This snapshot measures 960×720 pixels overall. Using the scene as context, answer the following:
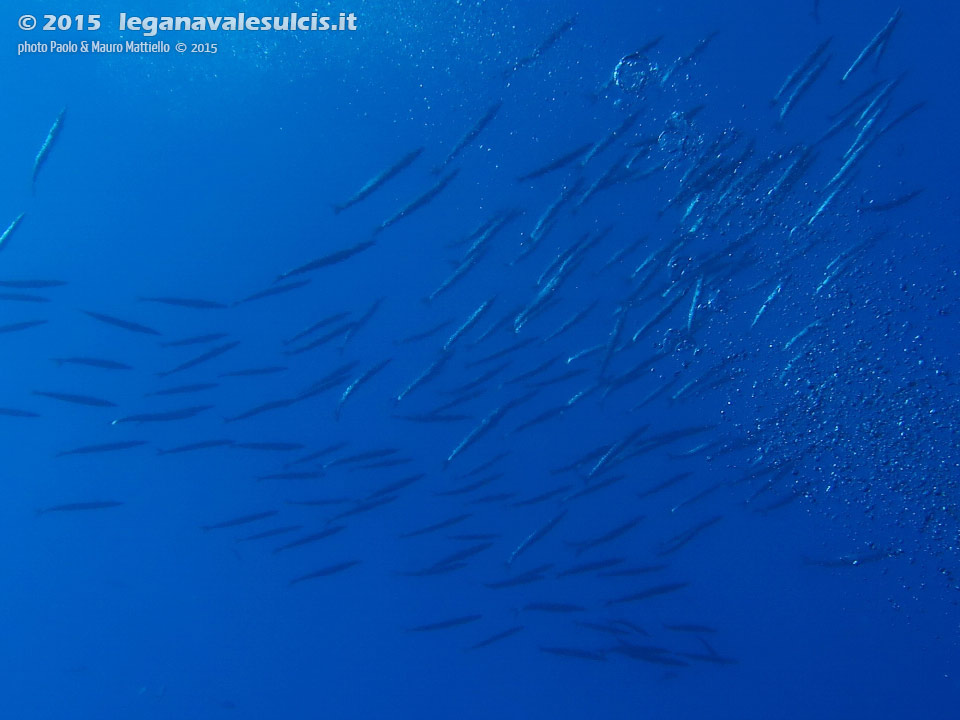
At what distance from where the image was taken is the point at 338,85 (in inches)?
104

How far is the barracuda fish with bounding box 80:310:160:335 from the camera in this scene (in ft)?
8.73

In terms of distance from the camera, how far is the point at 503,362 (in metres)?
2.65

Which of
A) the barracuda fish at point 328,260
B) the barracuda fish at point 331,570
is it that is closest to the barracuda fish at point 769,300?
the barracuda fish at point 328,260

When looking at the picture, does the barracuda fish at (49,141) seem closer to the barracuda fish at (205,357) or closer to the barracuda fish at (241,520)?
the barracuda fish at (205,357)

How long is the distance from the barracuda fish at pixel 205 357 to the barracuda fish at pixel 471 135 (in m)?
1.08

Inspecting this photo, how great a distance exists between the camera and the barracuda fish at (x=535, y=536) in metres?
2.69

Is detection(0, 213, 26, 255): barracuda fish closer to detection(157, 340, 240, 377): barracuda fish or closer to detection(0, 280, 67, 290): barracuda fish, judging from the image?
detection(0, 280, 67, 290): barracuda fish

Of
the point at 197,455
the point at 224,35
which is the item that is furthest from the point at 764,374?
the point at 224,35

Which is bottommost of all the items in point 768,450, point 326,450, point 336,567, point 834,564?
point 834,564

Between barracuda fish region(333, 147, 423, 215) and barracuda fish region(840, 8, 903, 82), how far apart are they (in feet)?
5.43

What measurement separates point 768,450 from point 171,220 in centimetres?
254

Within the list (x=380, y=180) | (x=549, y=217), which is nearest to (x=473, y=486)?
(x=549, y=217)

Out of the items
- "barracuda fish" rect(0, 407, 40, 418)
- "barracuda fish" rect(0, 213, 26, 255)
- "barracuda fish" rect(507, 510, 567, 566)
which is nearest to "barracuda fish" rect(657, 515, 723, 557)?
"barracuda fish" rect(507, 510, 567, 566)

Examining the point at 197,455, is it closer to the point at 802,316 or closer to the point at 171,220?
the point at 171,220
